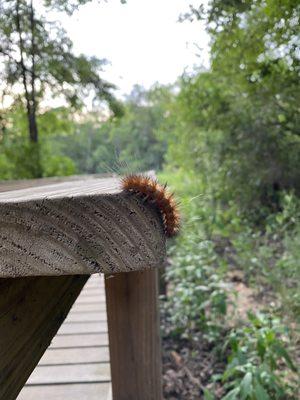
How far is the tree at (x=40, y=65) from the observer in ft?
10.9

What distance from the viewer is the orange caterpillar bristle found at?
1.99 ft

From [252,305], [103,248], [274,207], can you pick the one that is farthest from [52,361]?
[274,207]

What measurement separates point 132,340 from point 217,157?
16.5 ft

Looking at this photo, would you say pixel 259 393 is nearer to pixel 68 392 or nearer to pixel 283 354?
pixel 283 354

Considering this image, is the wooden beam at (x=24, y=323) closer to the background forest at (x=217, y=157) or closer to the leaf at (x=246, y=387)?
the background forest at (x=217, y=157)

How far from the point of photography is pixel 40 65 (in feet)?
13.4

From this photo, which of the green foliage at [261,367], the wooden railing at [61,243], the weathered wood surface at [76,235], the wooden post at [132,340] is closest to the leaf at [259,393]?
the green foliage at [261,367]

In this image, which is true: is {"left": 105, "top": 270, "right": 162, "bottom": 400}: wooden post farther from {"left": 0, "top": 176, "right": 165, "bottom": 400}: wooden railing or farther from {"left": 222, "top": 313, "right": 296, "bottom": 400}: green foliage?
{"left": 0, "top": 176, "right": 165, "bottom": 400}: wooden railing

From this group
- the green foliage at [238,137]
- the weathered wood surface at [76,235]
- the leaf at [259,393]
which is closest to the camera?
the weathered wood surface at [76,235]

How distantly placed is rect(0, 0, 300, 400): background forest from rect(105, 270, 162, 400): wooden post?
325 millimetres

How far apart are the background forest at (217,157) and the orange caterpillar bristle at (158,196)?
0.09m

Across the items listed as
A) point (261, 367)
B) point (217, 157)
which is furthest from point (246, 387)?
point (217, 157)

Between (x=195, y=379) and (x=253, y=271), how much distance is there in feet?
6.21

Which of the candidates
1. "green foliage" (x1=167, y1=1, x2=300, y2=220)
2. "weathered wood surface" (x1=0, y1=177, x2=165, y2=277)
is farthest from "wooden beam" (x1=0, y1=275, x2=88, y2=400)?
"green foliage" (x1=167, y1=1, x2=300, y2=220)
